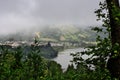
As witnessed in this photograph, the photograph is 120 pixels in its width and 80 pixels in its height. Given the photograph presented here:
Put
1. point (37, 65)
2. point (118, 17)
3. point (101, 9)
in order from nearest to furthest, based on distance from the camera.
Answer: point (118, 17), point (101, 9), point (37, 65)

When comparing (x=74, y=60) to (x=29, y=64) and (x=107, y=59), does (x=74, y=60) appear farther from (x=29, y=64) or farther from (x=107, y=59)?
(x=29, y=64)

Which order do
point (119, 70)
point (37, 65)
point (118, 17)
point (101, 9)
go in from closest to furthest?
point (118, 17) < point (119, 70) < point (101, 9) < point (37, 65)

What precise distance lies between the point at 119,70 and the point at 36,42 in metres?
90.2

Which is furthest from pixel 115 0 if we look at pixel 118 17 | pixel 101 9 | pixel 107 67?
pixel 107 67

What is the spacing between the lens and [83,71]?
13258 millimetres

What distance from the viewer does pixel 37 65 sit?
3905 inches

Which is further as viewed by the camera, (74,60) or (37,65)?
(37,65)

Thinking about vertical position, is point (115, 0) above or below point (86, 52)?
above

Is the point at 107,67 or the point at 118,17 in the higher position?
the point at 118,17

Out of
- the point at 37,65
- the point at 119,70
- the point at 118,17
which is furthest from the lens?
the point at 37,65

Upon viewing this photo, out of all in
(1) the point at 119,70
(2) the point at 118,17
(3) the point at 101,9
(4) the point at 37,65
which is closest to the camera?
(2) the point at 118,17

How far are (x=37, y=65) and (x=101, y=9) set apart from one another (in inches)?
Result: 3435

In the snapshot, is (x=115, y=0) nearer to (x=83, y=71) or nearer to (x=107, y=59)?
A: (x=107, y=59)

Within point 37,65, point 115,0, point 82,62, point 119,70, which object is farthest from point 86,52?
point 37,65
